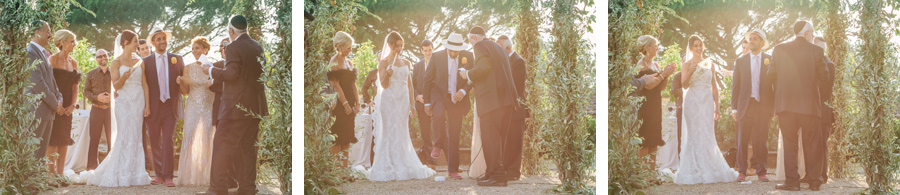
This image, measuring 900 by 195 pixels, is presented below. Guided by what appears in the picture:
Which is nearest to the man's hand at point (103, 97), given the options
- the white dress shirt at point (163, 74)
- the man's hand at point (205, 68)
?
the white dress shirt at point (163, 74)

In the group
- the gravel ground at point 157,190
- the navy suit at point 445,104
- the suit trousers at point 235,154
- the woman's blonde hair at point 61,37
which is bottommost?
the gravel ground at point 157,190

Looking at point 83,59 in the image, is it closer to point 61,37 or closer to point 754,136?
point 61,37

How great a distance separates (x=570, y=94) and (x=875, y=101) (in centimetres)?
235

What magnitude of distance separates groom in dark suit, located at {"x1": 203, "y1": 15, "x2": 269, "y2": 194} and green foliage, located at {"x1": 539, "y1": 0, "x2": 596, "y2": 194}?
2.12 meters

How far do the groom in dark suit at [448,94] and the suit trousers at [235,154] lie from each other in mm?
1309

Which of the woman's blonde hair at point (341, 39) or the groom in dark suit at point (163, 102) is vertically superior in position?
the woman's blonde hair at point (341, 39)

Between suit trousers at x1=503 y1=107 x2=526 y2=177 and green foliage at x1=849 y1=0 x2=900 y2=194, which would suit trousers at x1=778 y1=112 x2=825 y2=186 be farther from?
suit trousers at x1=503 y1=107 x2=526 y2=177

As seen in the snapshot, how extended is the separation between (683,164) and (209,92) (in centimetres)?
361

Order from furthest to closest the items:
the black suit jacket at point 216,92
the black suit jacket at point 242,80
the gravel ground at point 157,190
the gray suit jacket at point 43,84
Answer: the gray suit jacket at point 43,84 < the gravel ground at point 157,190 < the black suit jacket at point 216,92 < the black suit jacket at point 242,80

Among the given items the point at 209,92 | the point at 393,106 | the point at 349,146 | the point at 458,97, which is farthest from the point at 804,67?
the point at 209,92

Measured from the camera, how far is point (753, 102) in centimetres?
606

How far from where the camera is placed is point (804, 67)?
607cm

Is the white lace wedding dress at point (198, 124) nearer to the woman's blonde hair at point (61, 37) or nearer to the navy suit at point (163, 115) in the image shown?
the navy suit at point (163, 115)

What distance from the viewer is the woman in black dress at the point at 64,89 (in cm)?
605
